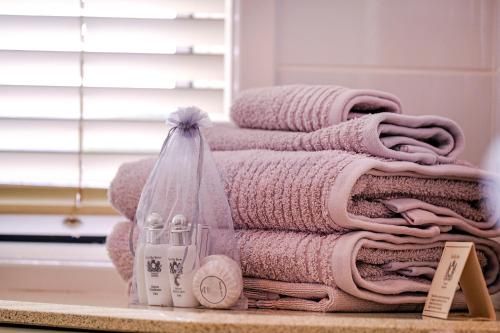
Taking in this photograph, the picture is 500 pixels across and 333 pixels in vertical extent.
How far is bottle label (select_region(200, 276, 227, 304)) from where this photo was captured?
903 mm

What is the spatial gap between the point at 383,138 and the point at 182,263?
267 millimetres

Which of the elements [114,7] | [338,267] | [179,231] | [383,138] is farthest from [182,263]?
[114,7]

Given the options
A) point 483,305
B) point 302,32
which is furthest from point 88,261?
point 483,305

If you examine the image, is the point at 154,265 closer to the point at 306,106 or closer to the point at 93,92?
the point at 306,106

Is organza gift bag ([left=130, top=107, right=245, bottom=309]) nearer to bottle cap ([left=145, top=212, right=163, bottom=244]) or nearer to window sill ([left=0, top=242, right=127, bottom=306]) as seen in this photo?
bottle cap ([left=145, top=212, right=163, bottom=244])

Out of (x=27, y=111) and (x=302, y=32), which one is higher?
(x=302, y=32)

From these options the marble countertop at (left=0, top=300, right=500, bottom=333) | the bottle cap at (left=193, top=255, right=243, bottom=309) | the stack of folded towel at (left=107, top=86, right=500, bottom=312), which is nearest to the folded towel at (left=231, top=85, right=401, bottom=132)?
the stack of folded towel at (left=107, top=86, right=500, bottom=312)

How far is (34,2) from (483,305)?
0.89 metres

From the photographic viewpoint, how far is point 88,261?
4.50 feet

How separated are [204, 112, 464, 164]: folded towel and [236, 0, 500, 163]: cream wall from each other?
0.23m

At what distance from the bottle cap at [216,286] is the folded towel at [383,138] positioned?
20 cm

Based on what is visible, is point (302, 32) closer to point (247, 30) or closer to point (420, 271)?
point (247, 30)

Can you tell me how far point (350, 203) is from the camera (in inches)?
36.4

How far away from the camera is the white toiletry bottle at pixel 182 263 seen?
3.02ft
